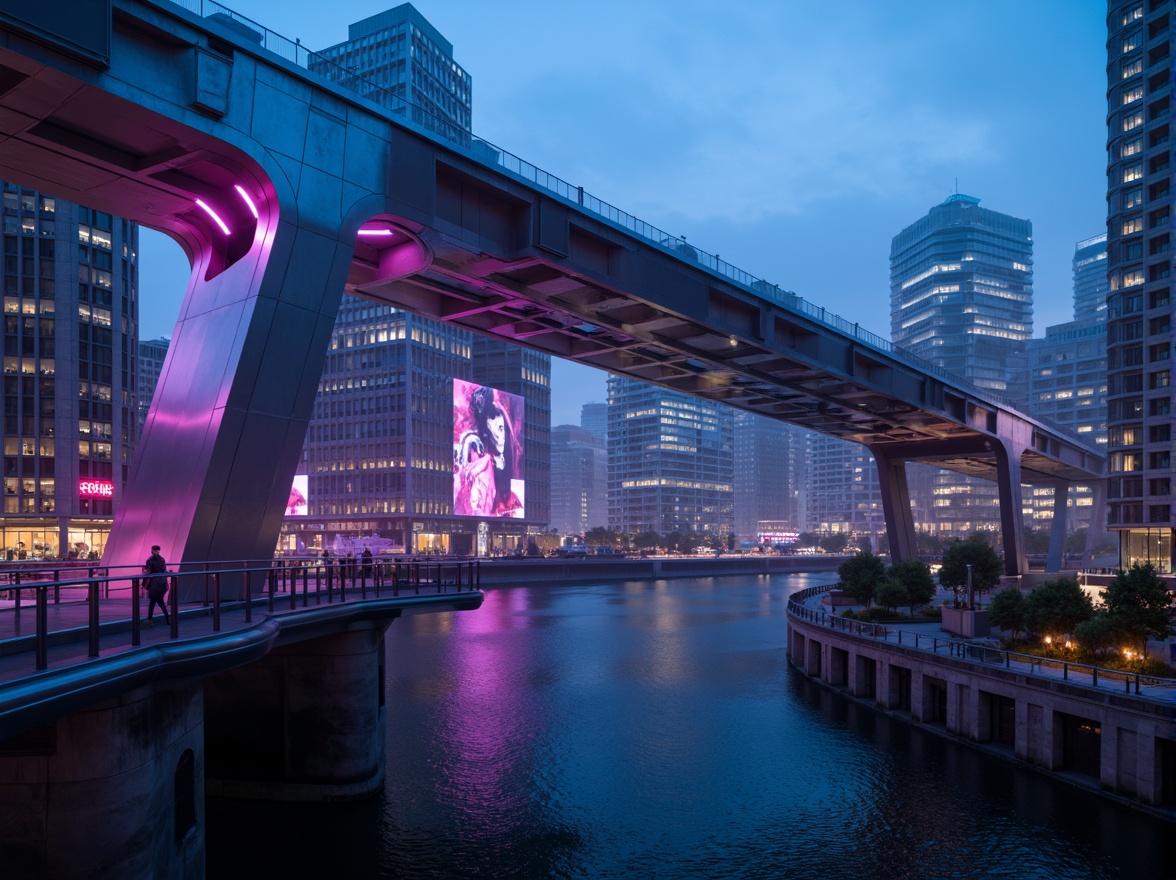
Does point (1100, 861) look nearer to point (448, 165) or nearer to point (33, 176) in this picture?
point (448, 165)

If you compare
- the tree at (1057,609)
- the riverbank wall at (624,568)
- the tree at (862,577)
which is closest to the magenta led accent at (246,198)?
the tree at (1057,609)

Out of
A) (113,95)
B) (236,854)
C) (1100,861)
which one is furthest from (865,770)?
(113,95)

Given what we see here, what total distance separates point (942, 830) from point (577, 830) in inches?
406

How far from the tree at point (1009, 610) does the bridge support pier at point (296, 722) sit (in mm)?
27297

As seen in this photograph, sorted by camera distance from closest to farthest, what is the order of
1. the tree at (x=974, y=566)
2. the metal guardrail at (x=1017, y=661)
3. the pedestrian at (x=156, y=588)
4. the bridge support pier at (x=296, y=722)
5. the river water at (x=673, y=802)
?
the pedestrian at (x=156, y=588) → the river water at (x=673, y=802) → the bridge support pier at (x=296, y=722) → the metal guardrail at (x=1017, y=661) → the tree at (x=974, y=566)

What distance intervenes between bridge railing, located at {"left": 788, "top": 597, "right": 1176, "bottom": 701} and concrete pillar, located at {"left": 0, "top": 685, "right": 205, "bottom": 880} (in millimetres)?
26228

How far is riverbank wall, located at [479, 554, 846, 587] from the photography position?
388ft

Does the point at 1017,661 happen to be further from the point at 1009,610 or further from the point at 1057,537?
the point at 1057,537

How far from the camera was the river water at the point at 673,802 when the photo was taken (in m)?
21.5

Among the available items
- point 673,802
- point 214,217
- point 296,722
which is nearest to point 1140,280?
point 673,802

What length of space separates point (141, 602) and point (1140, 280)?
82.2 meters

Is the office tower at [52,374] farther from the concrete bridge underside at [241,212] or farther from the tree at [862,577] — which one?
the concrete bridge underside at [241,212]

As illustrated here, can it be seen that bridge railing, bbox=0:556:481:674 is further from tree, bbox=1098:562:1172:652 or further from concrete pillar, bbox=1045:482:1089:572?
concrete pillar, bbox=1045:482:1089:572

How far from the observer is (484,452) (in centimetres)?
14138
